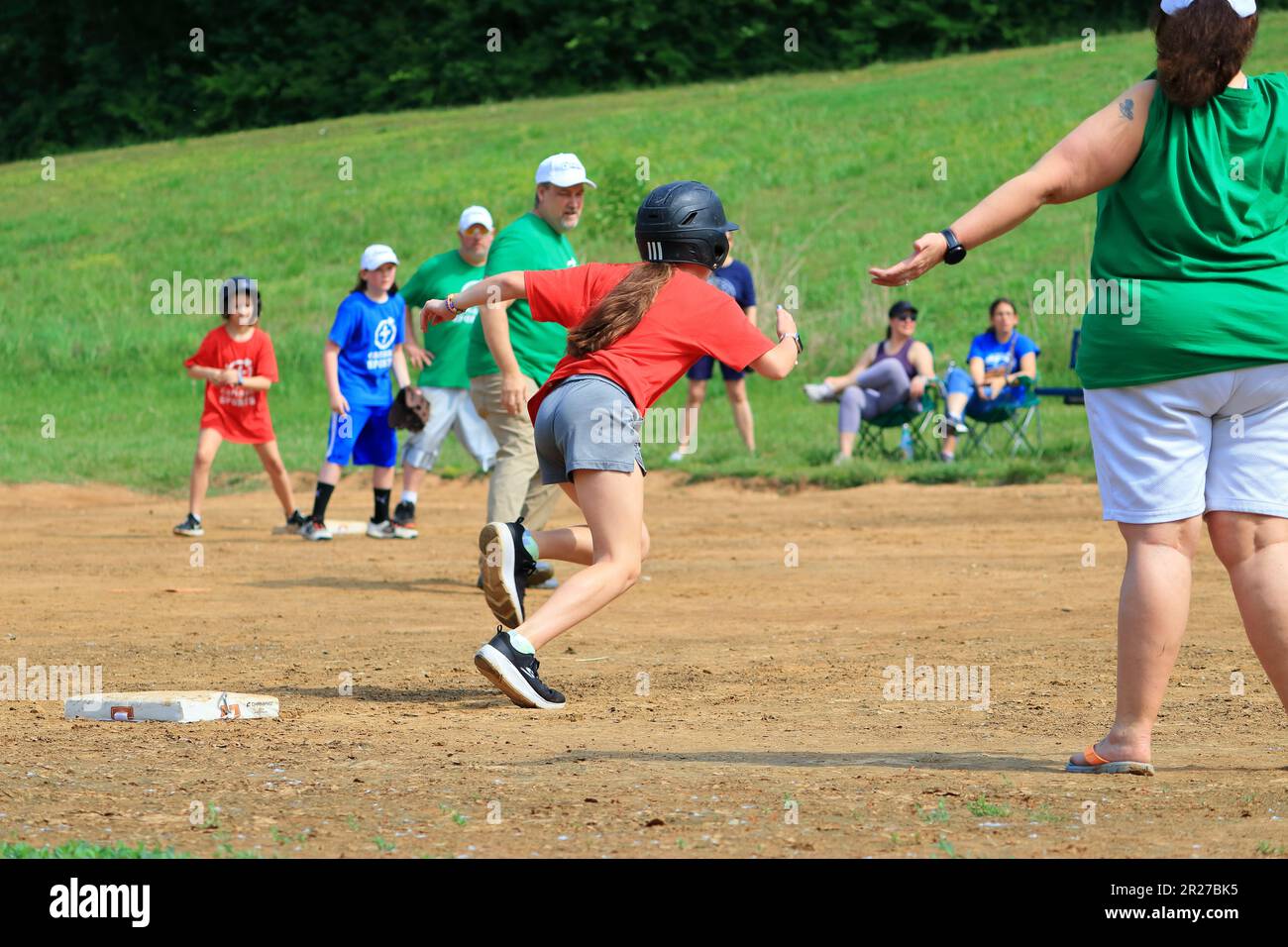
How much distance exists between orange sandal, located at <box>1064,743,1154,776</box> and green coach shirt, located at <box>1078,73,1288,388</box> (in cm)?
106

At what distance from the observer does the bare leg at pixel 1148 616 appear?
192 inches

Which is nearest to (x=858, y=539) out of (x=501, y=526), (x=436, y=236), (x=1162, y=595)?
(x=501, y=526)

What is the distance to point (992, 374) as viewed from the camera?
16.3 meters

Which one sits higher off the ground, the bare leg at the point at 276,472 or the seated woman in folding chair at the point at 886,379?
the seated woman in folding chair at the point at 886,379

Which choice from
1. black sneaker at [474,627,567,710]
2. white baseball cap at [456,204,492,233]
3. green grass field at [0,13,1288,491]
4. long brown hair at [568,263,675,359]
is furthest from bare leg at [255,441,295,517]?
long brown hair at [568,263,675,359]

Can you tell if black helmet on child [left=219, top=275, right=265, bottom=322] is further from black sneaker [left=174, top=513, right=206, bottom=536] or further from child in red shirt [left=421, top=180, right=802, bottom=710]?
child in red shirt [left=421, top=180, right=802, bottom=710]

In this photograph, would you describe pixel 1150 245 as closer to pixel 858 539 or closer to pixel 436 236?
pixel 858 539

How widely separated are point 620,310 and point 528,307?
3.09m

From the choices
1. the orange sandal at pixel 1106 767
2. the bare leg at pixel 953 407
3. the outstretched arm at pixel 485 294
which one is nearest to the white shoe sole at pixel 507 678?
the outstretched arm at pixel 485 294

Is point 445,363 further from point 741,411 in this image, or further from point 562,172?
point 741,411

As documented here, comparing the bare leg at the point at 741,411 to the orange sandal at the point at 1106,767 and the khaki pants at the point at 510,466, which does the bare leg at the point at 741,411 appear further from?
the orange sandal at the point at 1106,767

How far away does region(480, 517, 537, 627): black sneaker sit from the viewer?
21.0ft

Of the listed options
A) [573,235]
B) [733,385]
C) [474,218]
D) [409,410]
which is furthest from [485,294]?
[573,235]
